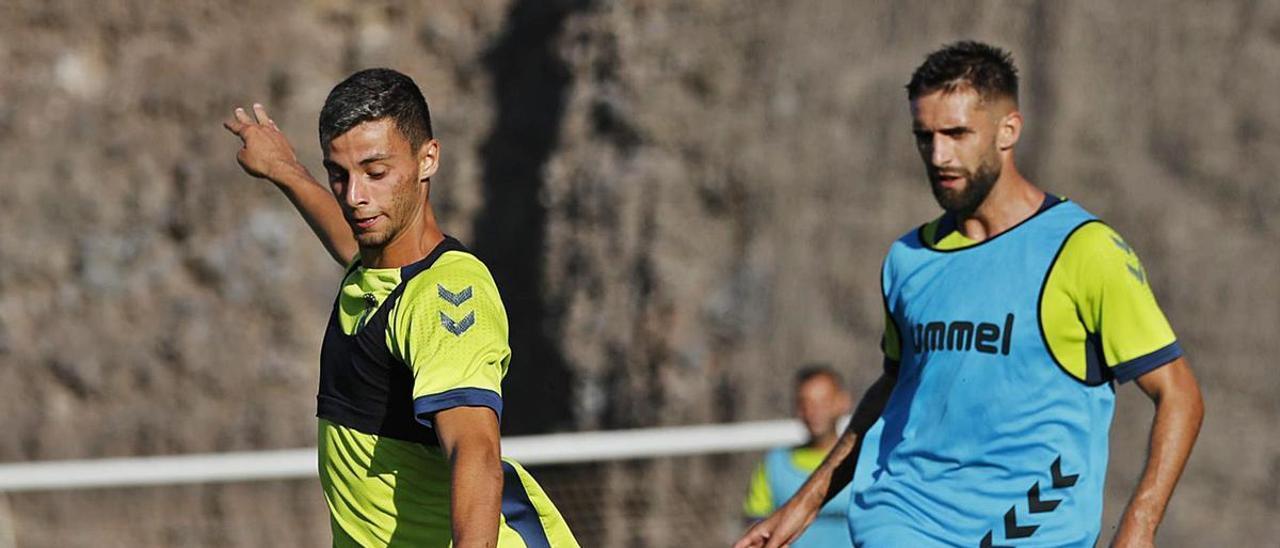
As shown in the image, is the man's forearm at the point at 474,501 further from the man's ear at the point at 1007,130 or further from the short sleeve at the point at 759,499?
the short sleeve at the point at 759,499

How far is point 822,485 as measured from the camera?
16.5 feet

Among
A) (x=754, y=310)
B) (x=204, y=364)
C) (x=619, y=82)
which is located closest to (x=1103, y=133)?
(x=754, y=310)

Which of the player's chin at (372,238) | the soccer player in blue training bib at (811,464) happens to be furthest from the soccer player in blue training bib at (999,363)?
the soccer player in blue training bib at (811,464)

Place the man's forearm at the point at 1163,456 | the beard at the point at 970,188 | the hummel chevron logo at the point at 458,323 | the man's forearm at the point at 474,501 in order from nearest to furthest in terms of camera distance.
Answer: the man's forearm at the point at 474,501 → the hummel chevron logo at the point at 458,323 → the man's forearm at the point at 1163,456 → the beard at the point at 970,188

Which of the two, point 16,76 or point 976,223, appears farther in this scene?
point 16,76

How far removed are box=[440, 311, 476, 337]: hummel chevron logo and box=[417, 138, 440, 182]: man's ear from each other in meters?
0.41

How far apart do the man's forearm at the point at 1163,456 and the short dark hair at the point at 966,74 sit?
0.87m

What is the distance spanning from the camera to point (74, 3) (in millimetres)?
11977

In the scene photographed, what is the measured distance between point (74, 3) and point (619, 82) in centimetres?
368

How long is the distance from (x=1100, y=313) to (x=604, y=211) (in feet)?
22.2

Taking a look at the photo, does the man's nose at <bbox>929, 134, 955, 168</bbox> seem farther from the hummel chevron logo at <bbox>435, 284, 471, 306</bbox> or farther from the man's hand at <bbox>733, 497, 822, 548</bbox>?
the hummel chevron logo at <bbox>435, 284, 471, 306</bbox>

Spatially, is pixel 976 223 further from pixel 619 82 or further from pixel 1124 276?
pixel 619 82

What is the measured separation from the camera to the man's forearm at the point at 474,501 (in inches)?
138

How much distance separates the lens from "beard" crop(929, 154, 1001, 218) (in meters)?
4.77
